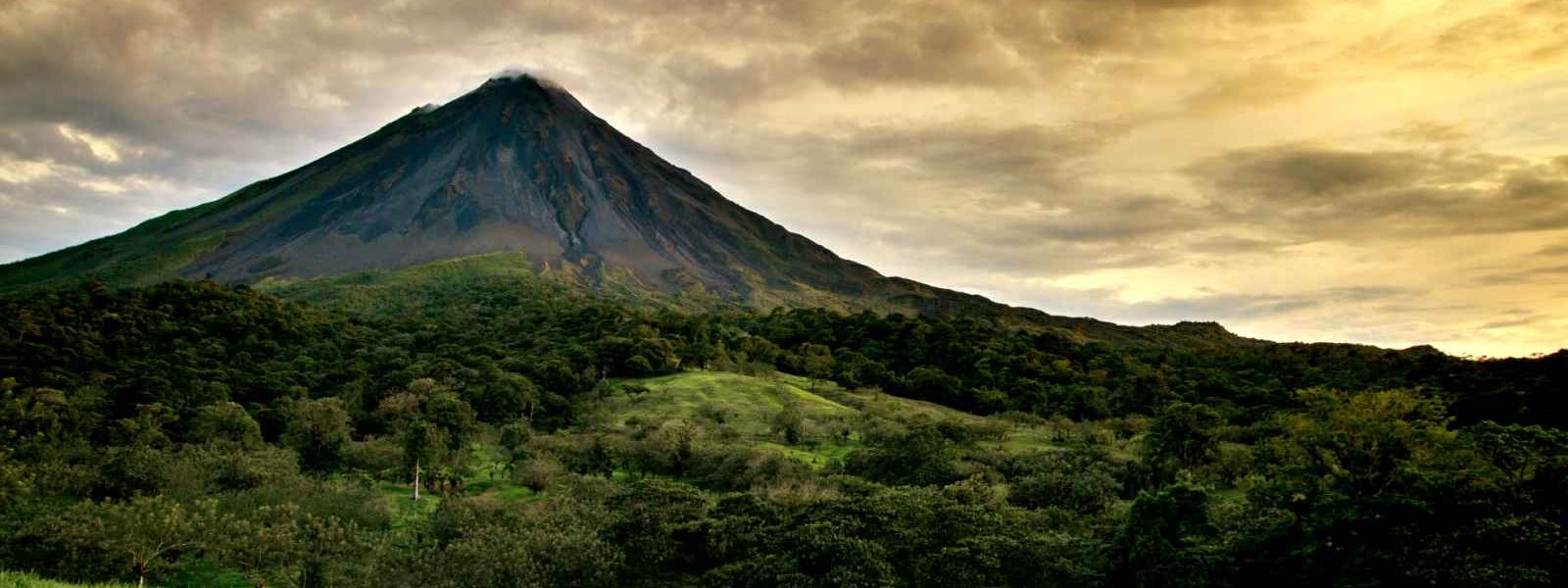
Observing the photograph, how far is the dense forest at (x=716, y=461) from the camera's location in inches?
1270

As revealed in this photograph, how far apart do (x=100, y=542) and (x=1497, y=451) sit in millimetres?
51875

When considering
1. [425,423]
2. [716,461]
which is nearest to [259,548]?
[425,423]

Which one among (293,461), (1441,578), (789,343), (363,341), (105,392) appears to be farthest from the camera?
(789,343)

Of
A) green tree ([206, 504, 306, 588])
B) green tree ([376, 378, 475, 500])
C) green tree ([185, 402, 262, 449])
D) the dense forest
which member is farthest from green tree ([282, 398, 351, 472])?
green tree ([206, 504, 306, 588])

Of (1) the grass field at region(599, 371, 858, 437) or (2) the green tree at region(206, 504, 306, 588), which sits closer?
(2) the green tree at region(206, 504, 306, 588)

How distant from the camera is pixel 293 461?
54000mm

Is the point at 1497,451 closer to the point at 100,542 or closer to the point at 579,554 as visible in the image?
the point at 579,554

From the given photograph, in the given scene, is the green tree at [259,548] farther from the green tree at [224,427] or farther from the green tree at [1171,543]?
the green tree at [1171,543]

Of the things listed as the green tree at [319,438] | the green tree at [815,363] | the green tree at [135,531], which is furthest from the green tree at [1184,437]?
the green tree at [319,438]

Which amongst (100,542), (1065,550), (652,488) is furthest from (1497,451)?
(100,542)

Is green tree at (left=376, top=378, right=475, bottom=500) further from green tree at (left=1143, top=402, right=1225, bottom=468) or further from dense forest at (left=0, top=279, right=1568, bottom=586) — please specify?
green tree at (left=1143, top=402, right=1225, bottom=468)

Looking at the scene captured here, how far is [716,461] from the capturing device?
61.8m

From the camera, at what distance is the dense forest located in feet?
106

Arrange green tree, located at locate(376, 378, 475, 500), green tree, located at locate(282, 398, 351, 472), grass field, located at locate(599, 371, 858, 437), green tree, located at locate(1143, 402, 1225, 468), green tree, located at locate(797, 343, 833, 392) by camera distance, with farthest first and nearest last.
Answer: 1. green tree, located at locate(797, 343, 833, 392)
2. grass field, located at locate(599, 371, 858, 437)
3. green tree, located at locate(282, 398, 351, 472)
4. green tree, located at locate(1143, 402, 1225, 468)
5. green tree, located at locate(376, 378, 475, 500)
